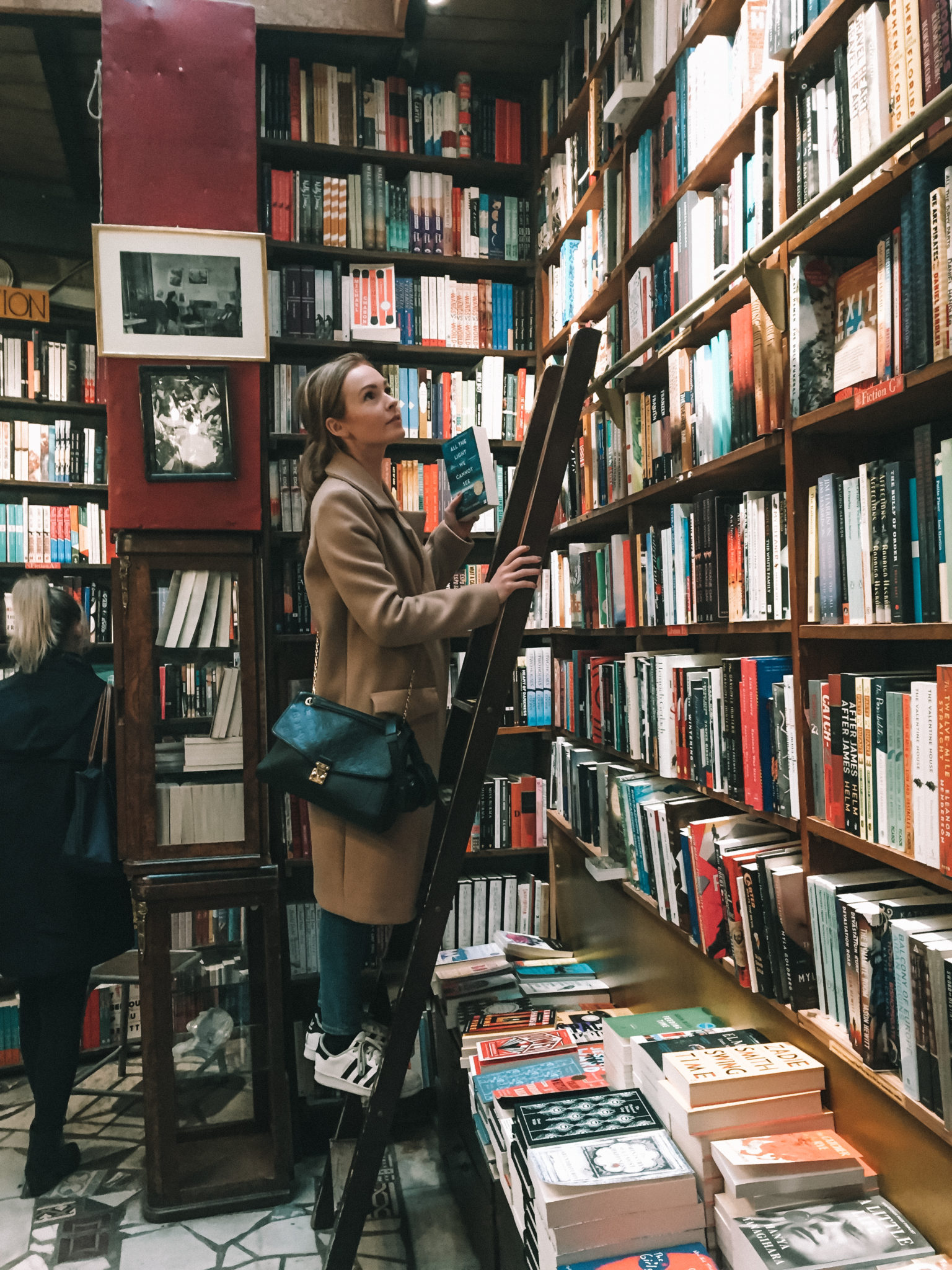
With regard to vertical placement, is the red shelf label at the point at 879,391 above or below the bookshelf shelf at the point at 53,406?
below

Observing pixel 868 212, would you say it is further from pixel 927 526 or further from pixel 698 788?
pixel 698 788

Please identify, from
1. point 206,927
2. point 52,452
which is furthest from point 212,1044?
point 52,452

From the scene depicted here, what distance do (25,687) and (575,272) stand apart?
1.99 m

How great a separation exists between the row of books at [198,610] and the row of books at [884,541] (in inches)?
57.7

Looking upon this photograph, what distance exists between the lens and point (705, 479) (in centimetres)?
178

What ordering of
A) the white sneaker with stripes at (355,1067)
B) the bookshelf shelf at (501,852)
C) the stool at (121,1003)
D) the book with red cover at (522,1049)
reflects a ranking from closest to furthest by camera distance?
the white sneaker with stripes at (355,1067) < the book with red cover at (522,1049) < the stool at (121,1003) < the bookshelf shelf at (501,852)

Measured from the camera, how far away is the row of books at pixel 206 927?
2.18 meters

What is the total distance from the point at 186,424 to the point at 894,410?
65.9 inches

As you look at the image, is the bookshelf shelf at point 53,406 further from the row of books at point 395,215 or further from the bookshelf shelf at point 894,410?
the bookshelf shelf at point 894,410

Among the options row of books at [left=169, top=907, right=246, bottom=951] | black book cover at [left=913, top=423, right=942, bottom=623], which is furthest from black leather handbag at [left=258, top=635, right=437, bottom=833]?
black book cover at [left=913, top=423, right=942, bottom=623]

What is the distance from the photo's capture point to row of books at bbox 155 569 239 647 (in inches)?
86.7

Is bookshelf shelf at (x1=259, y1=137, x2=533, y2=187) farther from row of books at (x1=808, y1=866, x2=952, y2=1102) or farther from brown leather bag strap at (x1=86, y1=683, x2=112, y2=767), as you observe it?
row of books at (x1=808, y1=866, x2=952, y2=1102)

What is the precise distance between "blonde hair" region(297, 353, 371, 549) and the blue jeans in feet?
2.55

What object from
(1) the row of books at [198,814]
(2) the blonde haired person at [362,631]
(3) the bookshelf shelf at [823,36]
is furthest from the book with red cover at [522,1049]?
(3) the bookshelf shelf at [823,36]
